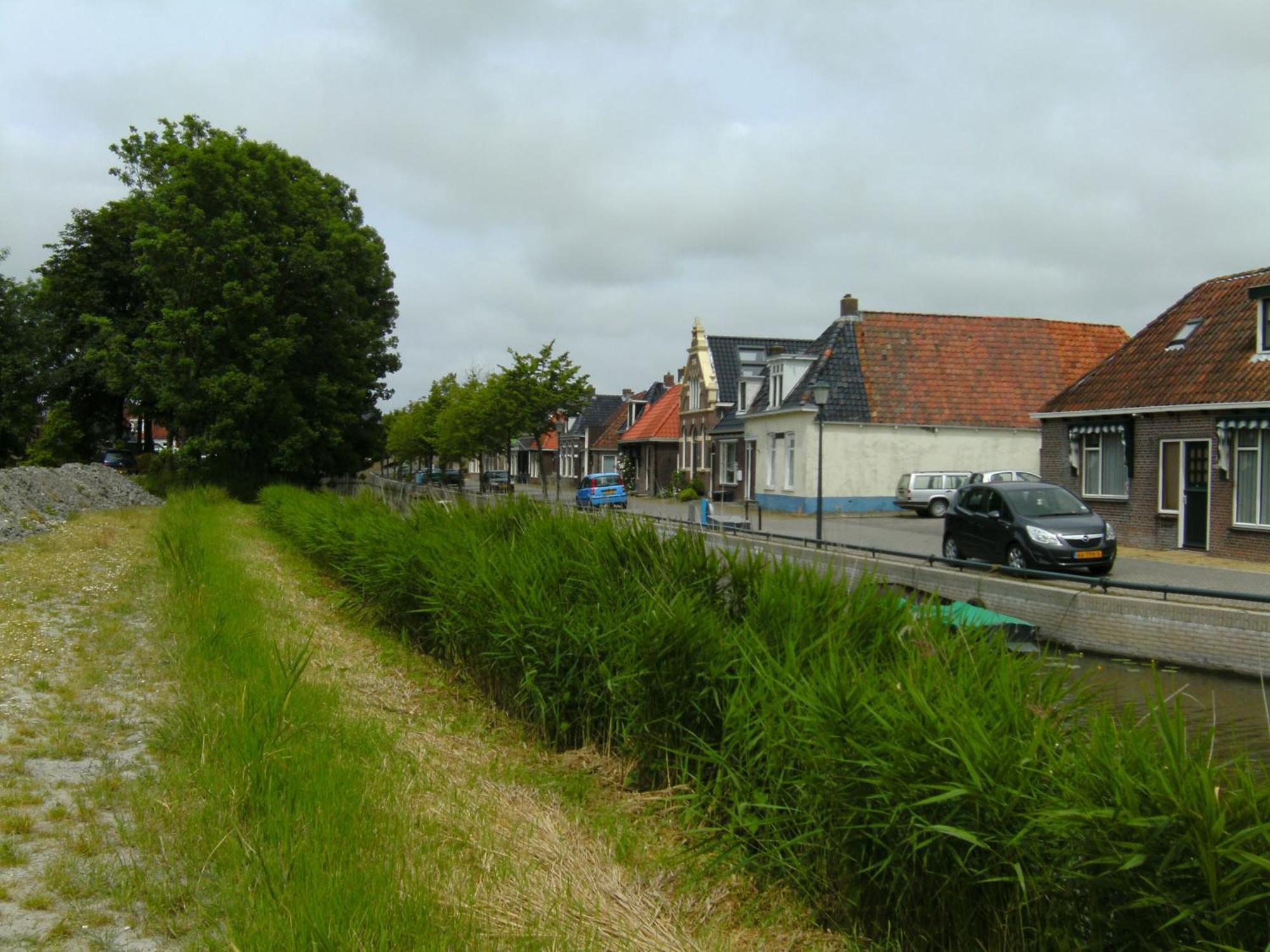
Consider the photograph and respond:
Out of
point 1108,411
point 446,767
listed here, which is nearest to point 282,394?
point 1108,411

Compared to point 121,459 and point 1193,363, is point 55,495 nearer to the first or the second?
point 1193,363

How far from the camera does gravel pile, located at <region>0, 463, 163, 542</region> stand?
896 inches

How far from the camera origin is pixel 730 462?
4769cm

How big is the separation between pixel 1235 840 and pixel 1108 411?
23264mm

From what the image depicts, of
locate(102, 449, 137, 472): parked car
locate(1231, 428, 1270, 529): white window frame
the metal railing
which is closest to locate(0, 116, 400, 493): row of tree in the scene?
locate(102, 449, 137, 472): parked car

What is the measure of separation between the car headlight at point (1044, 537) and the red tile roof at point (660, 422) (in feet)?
130

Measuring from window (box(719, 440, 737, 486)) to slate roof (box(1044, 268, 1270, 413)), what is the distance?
2065 cm

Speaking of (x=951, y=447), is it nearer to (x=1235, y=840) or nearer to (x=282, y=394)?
(x=282, y=394)

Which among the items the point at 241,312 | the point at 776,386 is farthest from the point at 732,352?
the point at 241,312

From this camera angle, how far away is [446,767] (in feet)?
23.1

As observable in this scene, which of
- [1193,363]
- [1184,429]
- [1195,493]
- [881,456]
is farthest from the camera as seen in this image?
[881,456]

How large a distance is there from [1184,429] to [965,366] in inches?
661

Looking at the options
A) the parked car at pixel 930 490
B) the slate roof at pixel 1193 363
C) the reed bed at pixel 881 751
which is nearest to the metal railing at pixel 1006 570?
the reed bed at pixel 881 751

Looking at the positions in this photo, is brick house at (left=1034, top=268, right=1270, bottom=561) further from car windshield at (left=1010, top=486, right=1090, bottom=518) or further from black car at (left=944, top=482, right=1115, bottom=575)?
car windshield at (left=1010, top=486, right=1090, bottom=518)
